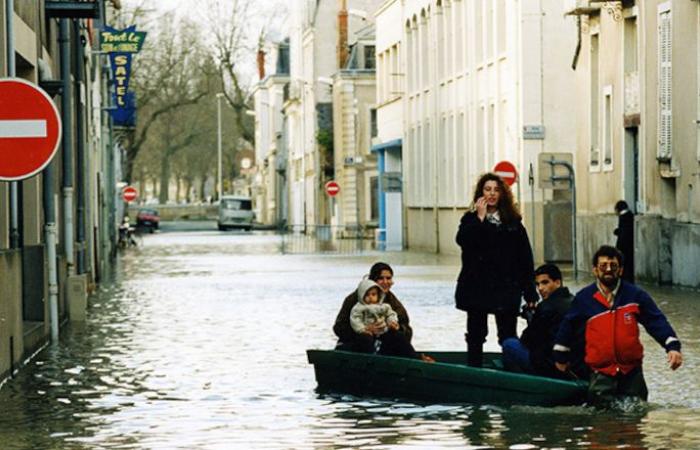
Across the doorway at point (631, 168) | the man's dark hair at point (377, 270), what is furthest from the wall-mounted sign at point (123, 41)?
the man's dark hair at point (377, 270)

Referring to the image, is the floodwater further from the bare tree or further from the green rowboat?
the bare tree

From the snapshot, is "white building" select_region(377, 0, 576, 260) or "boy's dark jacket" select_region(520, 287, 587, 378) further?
"white building" select_region(377, 0, 576, 260)

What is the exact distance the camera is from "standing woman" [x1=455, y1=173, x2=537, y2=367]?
14.8 meters

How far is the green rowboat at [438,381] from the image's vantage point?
13.5m

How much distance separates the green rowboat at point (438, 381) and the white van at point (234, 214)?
95832 millimetres

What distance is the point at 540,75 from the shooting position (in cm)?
5072

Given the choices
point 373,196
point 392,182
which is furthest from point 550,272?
point 373,196

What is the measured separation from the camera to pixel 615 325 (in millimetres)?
13070

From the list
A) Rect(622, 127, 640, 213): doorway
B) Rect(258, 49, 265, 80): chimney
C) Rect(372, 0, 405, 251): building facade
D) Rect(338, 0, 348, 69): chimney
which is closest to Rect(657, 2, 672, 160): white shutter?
Rect(622, 127, 640, 213): doorway

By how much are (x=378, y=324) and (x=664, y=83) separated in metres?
22.4

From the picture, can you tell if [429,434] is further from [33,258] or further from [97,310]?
[97,310]

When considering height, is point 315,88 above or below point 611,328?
above

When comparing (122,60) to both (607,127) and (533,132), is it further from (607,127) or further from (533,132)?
(607,127)

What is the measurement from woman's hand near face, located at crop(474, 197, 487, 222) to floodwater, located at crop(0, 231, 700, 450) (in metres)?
1.49
